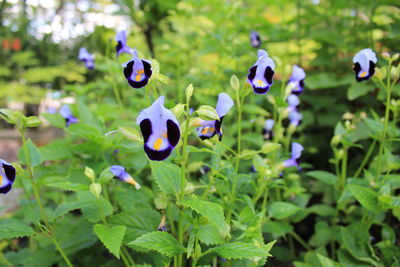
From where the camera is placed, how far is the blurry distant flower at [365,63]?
3.68 feet

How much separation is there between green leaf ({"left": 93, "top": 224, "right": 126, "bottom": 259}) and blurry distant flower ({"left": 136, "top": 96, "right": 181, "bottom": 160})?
1.00ft

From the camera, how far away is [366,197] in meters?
1.17

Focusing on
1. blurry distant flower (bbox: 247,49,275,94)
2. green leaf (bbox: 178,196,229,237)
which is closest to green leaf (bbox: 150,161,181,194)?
green leaf (bbox: 178,196,229,237)

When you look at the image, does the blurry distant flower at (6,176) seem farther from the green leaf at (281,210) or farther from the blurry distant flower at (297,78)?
the blurry distant flower at (297,78)

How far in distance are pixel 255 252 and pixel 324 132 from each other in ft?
5.42

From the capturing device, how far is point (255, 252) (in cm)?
84

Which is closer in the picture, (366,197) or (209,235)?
(209,235)

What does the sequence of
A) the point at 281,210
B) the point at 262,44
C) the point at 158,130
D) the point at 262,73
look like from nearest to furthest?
the point at 158,130, the point at 262,73, the point at 281,210, the point at 262,44

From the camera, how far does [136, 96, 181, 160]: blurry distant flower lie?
73 centimetres

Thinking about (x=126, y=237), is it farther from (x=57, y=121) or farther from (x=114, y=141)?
(x=57, y=121)

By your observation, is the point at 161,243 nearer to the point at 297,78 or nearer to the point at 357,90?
the point at 297,78

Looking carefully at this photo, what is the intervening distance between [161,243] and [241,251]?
8.0 inches

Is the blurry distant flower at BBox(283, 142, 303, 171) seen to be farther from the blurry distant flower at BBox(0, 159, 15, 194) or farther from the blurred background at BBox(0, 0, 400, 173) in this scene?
the blurry distant flower at BBox(0, 159, 15, 194)

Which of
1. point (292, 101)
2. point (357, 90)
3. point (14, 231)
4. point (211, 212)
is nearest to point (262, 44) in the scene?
point (357, 90)
